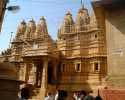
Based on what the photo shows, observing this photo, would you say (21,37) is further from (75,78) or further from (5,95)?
(5,95)

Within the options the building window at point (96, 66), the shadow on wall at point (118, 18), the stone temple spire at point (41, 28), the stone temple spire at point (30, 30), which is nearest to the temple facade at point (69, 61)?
the building window at point (96, 66)

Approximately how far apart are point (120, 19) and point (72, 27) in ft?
124

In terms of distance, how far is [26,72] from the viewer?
3897cm

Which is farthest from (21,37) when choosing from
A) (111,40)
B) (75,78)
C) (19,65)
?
(111,40)

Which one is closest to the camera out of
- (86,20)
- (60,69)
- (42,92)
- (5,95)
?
(5,95)

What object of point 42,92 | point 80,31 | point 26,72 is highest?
point 80,31

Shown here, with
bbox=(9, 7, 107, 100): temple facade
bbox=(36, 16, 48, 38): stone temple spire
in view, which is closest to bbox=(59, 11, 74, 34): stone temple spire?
bbox=(9, 7, 107, 100): temple facade

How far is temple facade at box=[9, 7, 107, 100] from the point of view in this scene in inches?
1377

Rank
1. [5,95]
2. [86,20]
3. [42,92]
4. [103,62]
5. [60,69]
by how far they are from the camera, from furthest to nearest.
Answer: [86,20], [60,69], [103,62], [42,92], [5,95]

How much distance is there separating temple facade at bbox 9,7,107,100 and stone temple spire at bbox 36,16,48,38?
17.1 ft

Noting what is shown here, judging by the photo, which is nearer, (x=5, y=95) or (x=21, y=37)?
(x=5, y=95)

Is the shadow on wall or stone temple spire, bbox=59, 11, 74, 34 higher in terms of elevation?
stone temple spire, bbox=59, 11, 74, 34

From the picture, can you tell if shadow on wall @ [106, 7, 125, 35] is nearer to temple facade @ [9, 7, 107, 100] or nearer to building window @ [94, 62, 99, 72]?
temple facade @ [9, 7, 107, 100]

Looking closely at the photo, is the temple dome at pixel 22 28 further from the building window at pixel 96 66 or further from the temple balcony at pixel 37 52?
the building window at pixel 96 66
